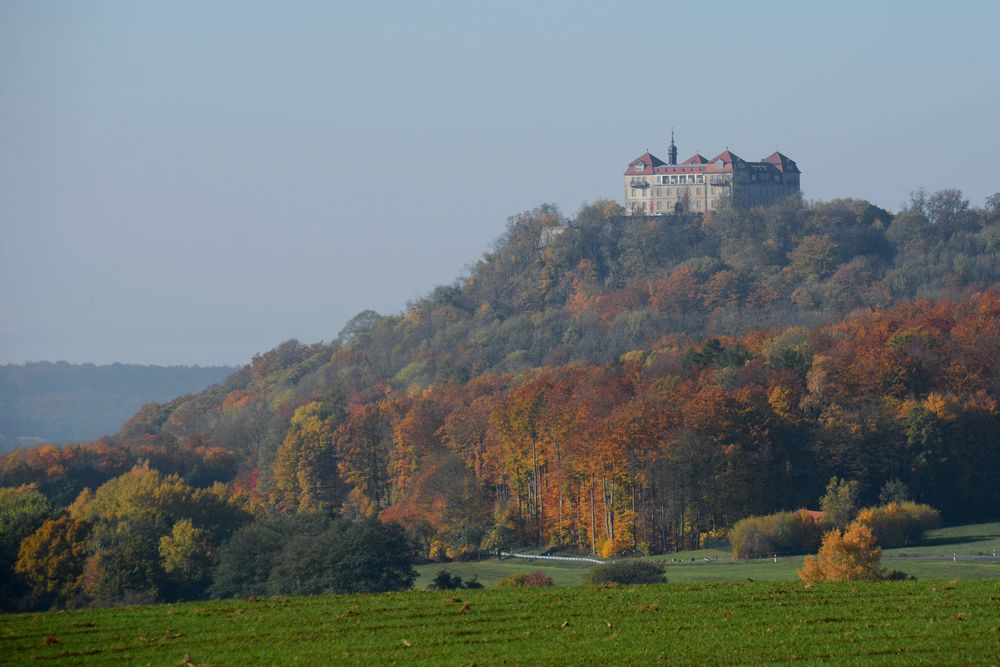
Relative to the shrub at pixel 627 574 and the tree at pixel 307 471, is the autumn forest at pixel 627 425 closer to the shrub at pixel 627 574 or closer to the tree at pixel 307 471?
the tree at pixel 307 471

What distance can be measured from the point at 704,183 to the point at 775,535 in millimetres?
93151

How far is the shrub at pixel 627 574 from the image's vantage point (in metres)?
42.2

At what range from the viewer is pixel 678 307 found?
138 m

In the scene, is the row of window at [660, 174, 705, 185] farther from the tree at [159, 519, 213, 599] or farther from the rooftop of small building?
the tree at [159, 519, 213, 599]

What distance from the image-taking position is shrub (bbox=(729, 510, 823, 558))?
60625 millimetres

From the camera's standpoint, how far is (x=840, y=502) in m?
66.4

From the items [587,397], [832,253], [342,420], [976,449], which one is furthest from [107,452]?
[832,253]

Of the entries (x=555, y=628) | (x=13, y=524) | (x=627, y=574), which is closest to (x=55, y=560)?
(x=13, y=524)

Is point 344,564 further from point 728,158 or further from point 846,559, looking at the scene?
point 728,158

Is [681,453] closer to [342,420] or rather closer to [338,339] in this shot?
[342,420]

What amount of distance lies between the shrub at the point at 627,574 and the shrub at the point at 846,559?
4.08m

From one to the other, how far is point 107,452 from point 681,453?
162 ft

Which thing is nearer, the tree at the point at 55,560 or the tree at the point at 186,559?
the tree at the point at 186,559

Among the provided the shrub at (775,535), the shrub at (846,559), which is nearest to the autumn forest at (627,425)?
the shrub at (775,535)
